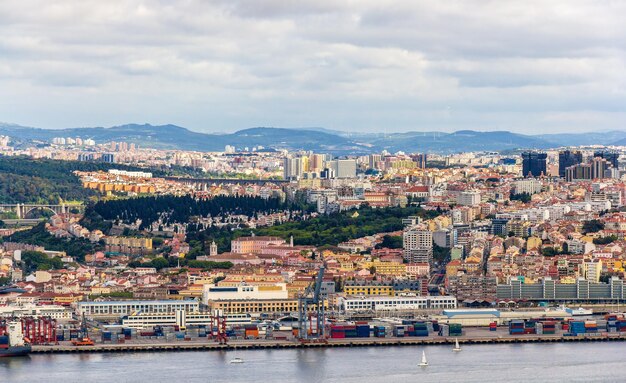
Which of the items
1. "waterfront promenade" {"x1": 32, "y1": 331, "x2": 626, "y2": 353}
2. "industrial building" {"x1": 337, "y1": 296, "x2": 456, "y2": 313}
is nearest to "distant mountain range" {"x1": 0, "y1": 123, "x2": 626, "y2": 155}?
"industrial building" {"x1": 337, "y1": 296, "x2": 456, "y2": 313}


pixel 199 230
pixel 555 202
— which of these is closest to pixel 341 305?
pixel 199 230

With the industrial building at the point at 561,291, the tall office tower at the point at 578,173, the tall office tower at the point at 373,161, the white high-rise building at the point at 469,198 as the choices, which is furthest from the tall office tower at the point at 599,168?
the industrial building at the point at 561,291

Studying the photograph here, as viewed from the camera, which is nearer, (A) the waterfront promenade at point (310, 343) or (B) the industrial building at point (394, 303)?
(A) the waterfront promenade at point (310, 343)

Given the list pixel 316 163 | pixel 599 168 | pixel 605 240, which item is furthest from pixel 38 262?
pixel 316 163

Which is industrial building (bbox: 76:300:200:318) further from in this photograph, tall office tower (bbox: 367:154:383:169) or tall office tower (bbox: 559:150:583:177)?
tall office tower (bbox: 367:154:383:169)

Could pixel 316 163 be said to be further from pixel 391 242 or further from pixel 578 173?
pixel 391 242

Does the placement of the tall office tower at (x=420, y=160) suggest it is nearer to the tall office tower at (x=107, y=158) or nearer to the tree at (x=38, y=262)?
the tall office tower at (x=107, y=158)
